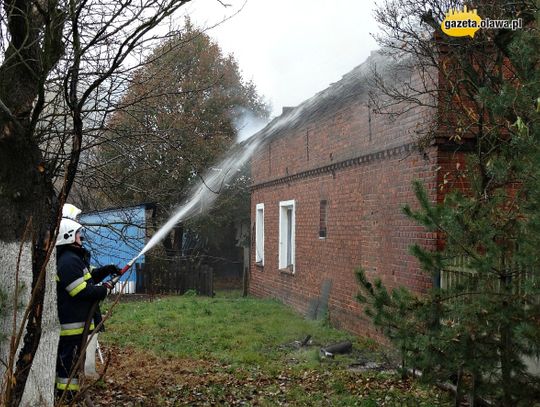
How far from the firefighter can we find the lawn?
866 millimetres

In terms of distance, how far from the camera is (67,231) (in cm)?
596

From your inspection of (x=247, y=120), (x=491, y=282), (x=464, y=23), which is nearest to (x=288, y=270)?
(x=464, y=23)

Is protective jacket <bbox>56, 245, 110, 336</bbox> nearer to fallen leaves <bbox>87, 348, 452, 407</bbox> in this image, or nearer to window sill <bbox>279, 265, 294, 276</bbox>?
fallen leaves <bbox>87, 348, 452, 407</bbox>

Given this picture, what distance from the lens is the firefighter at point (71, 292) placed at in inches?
230

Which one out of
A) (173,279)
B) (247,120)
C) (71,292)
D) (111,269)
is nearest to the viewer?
(71,292)

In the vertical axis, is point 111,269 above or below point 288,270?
above

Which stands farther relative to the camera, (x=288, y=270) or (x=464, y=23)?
(x=288, y=270)

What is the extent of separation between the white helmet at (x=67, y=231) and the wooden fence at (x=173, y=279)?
1552 cm

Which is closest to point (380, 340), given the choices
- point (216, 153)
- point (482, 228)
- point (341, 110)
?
point (341, 110)

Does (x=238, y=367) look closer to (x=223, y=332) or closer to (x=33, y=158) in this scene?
(x=223, y=332)

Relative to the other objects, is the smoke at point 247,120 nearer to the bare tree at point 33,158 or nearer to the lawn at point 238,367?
the lawn at point 238,367

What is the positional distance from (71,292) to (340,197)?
679 centimetres

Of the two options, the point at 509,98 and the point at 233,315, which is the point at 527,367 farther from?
the point at 233,315

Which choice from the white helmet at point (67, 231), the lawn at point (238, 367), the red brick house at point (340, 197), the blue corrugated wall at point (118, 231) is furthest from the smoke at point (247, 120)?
the white helmet at point (67, 231)
